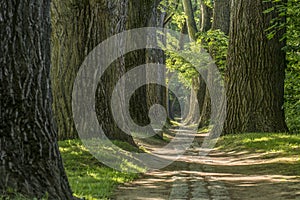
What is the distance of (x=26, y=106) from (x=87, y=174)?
3.94m

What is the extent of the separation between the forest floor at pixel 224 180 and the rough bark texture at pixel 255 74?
283 cm

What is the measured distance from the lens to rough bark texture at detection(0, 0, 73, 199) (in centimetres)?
461

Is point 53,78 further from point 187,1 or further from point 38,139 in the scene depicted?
point 187,1

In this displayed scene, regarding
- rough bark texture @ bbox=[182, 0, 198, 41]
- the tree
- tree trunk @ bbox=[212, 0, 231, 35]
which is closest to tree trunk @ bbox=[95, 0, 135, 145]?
the tree

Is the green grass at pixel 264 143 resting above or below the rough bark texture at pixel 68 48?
below

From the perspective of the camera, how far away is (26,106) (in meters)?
4.70

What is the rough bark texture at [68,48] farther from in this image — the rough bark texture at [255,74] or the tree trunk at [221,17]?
the tree trunk at [221,17]

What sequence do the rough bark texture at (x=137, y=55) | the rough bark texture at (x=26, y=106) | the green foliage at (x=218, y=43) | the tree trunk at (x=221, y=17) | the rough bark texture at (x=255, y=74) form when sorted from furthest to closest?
the tree trunk at (x=221, y=17), the green foliage at (x=218, y=43), the rough bark texture at (x=137, y=55), the rough bark texture at (x=255, y=74), the rough bark texture at (x=26, y=106)

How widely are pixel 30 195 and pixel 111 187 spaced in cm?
290

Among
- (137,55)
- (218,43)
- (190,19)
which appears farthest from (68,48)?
(190,19)

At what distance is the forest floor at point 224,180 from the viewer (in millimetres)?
6984

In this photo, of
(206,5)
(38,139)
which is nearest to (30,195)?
(38,139)

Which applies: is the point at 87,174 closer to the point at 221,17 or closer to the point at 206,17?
the point at 221,17

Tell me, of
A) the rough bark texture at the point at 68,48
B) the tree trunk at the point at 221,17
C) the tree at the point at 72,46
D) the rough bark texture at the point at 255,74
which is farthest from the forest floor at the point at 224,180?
the tree trunk at the point at 221,17
